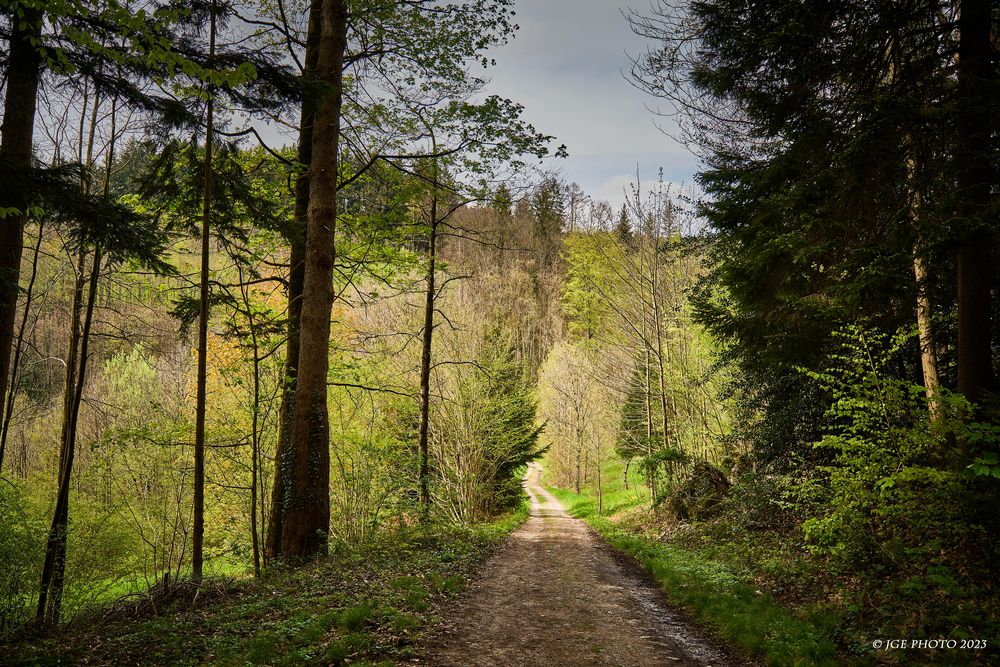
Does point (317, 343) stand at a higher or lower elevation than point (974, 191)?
lower

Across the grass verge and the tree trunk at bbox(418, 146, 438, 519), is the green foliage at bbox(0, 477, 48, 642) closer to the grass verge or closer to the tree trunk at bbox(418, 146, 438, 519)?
the tree trunk at bbox(418, 146, 438, 519)

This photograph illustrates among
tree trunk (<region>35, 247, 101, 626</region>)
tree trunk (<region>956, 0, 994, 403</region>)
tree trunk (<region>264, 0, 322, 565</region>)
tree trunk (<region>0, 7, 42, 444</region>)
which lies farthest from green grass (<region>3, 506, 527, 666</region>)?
tree trunk (<region>956, 0, 994, 403</region>)

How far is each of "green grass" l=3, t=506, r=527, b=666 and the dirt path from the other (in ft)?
1.59

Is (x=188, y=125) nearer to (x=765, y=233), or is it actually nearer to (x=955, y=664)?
(x=765, y=233)

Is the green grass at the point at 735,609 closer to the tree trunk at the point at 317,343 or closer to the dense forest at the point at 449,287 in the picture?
the dense forest at the point at 449,287

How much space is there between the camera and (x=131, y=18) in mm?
3596

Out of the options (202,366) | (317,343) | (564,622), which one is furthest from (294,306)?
(564,622)

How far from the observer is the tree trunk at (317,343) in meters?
8.02

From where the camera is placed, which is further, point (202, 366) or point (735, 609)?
point (202, 366)

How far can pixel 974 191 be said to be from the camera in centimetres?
541

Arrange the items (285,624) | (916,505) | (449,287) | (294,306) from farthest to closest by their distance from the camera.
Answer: (449,287), (294,306), (916,505), (285,624)

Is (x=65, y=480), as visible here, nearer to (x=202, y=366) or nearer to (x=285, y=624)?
(x=202, y=366)

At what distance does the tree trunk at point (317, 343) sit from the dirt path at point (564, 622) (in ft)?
9.00

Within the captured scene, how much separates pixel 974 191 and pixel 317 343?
8.44 metres
